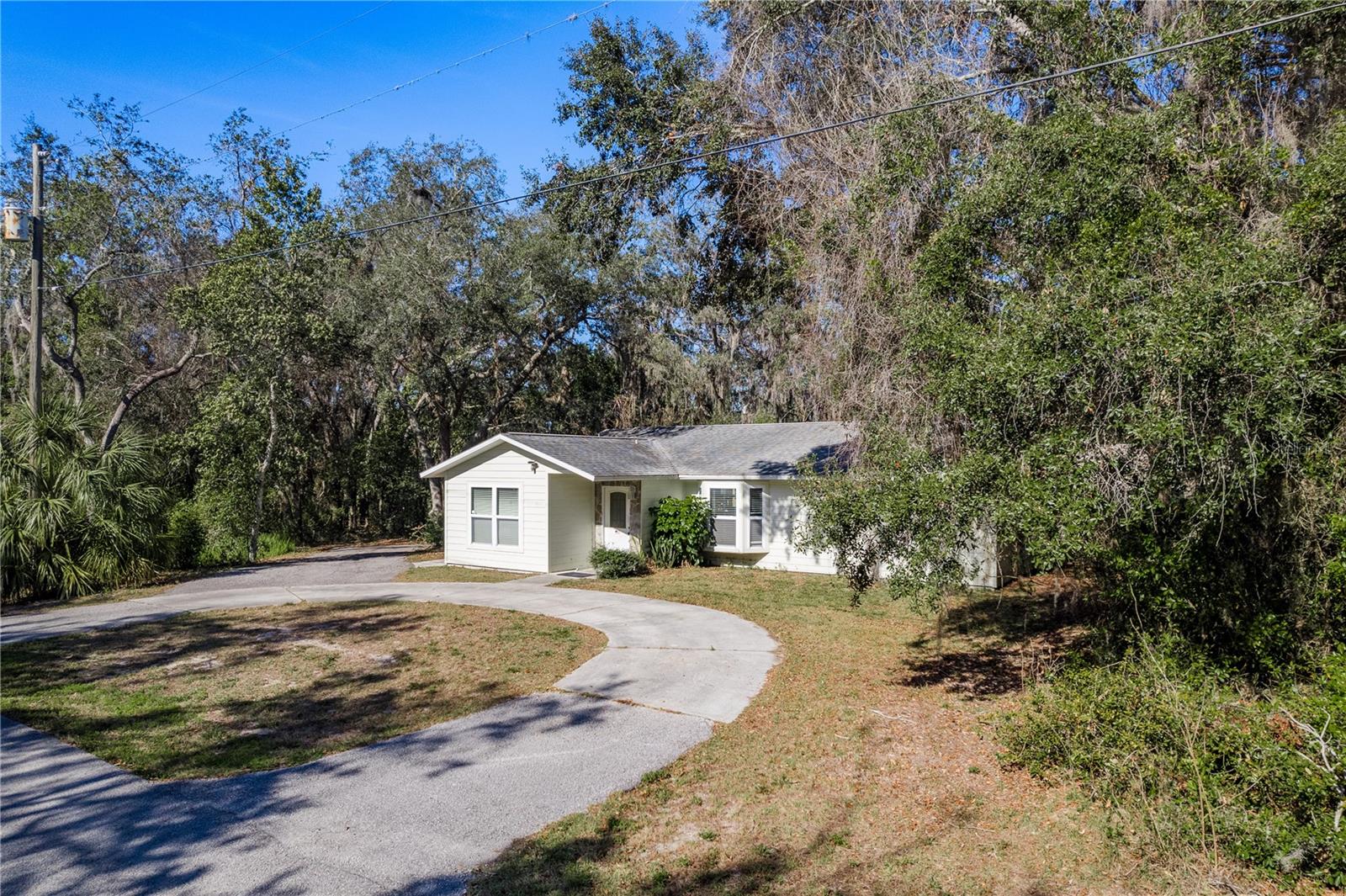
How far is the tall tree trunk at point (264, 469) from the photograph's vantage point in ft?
61.5

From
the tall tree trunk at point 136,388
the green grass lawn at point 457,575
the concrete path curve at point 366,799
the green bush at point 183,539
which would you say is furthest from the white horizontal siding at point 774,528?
the tall tree trunk at point 136,388

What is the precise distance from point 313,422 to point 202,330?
6.26m

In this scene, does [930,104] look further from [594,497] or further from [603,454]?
[594,497]

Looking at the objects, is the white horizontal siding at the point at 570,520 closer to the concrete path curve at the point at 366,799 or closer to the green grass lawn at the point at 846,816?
the concrete path curve at the point at 366,799

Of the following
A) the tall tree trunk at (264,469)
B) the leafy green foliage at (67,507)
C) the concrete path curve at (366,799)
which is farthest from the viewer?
the tall tree trunk at (264,469)

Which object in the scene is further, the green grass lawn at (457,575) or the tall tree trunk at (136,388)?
the tall tree trunk at (136,388)

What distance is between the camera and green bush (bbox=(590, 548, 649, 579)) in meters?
15.7

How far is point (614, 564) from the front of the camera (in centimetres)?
1571

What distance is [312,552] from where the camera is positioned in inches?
838

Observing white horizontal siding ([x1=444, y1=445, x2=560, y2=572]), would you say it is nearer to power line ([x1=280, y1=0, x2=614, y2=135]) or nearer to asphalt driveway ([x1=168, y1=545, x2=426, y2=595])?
asphalt driveway ([x1=168, y1=545, x2=426, y2=595])

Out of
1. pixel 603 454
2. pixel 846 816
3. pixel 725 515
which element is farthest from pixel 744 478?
pixel 846 816

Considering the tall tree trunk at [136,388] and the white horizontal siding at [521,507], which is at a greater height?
the tall tree trunk at [136,388]

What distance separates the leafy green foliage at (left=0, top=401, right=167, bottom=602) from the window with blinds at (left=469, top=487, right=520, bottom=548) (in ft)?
20.2

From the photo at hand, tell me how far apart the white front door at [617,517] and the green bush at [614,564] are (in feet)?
3.93
